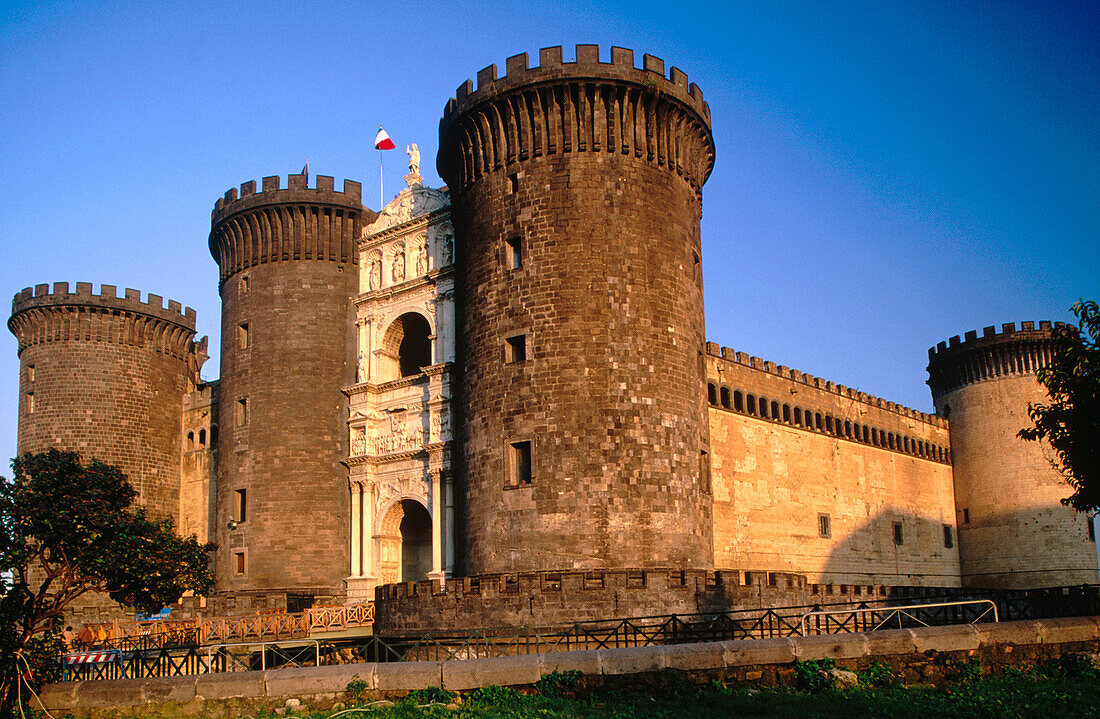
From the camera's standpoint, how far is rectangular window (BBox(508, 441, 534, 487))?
93.7 ft

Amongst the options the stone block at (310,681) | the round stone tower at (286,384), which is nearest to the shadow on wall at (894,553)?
the round stone tower at (286,384)

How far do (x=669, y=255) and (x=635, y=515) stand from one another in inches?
321

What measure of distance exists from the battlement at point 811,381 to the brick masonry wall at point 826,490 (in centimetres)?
9

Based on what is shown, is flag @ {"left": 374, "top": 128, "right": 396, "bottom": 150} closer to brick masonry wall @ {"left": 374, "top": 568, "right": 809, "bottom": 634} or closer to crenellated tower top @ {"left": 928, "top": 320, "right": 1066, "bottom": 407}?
brick masonry wall @ {"left": 374, "top": 568, "right": 809, "bottom": 634}

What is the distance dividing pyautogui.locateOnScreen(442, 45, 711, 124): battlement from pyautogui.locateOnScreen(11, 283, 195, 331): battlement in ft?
72.0

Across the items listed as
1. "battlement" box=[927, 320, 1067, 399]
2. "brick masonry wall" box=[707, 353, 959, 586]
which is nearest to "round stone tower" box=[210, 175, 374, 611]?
"brick masonry wall" box=[707, 353, 959, 586]

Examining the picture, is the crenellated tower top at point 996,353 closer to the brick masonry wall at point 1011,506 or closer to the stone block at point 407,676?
the brick masonry wall at point 1011,506

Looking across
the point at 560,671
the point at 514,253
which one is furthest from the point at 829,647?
the point at 514,253

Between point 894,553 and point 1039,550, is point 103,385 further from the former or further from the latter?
point 1039,550

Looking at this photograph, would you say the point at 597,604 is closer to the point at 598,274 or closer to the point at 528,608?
the point at 528,608

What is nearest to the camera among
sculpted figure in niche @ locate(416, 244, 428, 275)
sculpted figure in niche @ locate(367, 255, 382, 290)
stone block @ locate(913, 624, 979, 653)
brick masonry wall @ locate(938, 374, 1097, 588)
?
stone block @ locate(913, 624, 979, 653)

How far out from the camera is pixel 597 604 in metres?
24.1

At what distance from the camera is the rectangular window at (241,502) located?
37969 millimetres

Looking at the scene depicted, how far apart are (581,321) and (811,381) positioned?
809 inches
